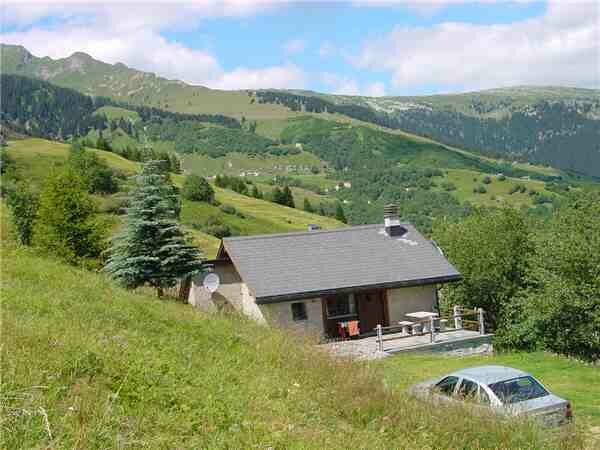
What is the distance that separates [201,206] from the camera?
9088 centimetres

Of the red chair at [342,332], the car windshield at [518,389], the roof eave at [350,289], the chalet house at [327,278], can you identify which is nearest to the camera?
the car windshield at [518,389]

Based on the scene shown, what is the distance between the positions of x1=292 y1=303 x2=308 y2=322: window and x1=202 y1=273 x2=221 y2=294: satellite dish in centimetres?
413

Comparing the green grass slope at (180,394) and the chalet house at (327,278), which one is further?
the chalet house at (327,278)

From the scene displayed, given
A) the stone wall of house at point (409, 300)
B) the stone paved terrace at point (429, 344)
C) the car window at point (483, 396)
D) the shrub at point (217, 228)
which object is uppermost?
the car window at point (483, 396)

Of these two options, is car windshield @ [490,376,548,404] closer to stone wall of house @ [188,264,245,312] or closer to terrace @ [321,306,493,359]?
terrace @ [321,306,493,359]

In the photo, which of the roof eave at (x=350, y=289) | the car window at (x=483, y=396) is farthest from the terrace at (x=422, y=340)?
the car window at (x=483, y=396)

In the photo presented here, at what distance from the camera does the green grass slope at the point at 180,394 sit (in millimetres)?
5957

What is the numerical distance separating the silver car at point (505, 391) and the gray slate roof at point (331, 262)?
15.1 m

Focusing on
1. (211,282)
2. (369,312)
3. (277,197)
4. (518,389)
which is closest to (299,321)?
(369,312)

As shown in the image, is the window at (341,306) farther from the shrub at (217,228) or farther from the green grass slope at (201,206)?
the shrub at (217,228)

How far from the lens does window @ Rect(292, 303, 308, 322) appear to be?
27.9 meters

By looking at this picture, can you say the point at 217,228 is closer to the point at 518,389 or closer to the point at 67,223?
the point at 67,223

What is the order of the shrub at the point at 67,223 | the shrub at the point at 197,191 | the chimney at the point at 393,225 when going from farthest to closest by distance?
the shrub at the point at 197,191 < the shrub at the point at 67,223 < the chimney at the point at 393,225

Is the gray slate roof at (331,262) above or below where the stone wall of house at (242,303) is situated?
above
